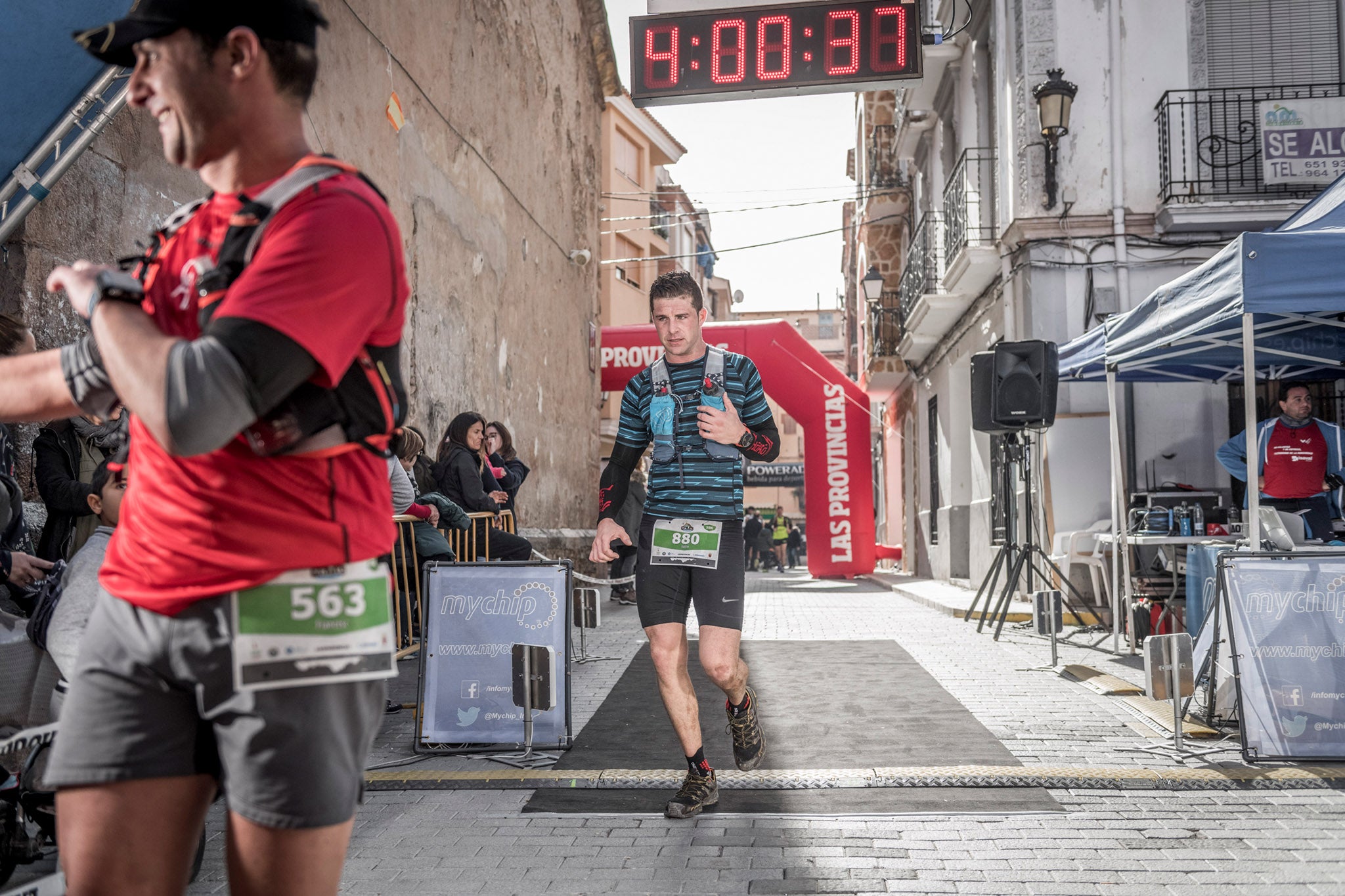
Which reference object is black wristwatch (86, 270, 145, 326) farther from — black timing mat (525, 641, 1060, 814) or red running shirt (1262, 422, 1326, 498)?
red running shirt (1262, 422, 1326, 498)

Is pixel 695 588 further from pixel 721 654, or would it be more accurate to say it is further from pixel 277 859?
pixel 277 859

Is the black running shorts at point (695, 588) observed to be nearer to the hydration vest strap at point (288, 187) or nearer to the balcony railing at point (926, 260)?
the hydration vest strap at point (288, 187)

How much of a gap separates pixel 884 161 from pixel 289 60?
2596cm

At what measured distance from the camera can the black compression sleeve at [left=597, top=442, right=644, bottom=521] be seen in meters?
4.84

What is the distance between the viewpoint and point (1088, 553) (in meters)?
12.1

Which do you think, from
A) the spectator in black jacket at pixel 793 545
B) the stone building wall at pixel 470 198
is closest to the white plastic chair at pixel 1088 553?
the stone building wall at pixel 470 198

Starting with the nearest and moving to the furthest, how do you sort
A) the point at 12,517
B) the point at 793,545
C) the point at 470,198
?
the point at 12,517 → the point at 470,198 → the point at 793,545

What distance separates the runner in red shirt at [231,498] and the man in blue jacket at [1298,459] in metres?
9.20

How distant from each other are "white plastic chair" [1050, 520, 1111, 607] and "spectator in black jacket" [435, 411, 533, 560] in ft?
18.9

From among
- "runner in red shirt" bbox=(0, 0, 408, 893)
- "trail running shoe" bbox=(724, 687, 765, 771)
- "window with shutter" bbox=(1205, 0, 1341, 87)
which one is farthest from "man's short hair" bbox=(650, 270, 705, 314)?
"window with shutter" bbox=(1205, 0, 1341, 87)

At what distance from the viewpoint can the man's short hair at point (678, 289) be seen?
460 cm

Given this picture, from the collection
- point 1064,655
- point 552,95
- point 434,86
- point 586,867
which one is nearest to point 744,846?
point 586,867

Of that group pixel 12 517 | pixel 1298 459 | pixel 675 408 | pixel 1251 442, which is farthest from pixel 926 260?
pixel 12 517

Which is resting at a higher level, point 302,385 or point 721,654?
point 302,385
